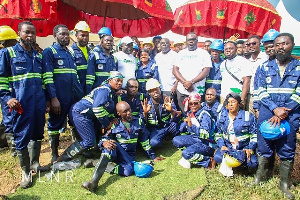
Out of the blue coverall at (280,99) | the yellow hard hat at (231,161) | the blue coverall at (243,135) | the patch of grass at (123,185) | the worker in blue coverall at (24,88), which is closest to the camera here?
the blue coverall at (280,99)

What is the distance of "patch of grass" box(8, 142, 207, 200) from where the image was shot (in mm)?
3350

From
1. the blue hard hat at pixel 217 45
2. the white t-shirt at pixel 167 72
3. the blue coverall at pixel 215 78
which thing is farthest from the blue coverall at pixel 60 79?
the blue hard hat at pixel 217 45

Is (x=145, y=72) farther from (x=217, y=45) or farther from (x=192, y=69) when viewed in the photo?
(x=217, y=45)

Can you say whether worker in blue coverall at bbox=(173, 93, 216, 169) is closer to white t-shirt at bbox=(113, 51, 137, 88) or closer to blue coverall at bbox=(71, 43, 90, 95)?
white t-shirt at bbox=(113, 51, 137, 88)

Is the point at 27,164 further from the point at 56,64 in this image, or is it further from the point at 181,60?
the point at 181,60

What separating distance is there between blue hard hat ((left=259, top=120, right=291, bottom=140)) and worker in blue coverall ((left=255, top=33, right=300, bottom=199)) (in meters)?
0.07

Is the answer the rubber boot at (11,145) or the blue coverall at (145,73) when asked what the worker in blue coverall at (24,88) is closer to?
the rubber boot at (11,145)

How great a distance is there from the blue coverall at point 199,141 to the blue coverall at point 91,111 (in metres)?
1.49

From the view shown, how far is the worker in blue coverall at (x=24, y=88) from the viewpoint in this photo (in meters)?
3.45

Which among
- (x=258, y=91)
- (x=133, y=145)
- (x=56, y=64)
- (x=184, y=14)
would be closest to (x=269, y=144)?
(x=258, y=91)

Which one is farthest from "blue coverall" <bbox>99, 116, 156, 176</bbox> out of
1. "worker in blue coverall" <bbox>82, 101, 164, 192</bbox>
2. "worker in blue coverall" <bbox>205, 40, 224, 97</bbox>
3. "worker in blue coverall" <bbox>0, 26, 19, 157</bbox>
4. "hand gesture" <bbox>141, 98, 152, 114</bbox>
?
"worker in blue coverall" <bbox>205, 40, 224, 97</bbox>

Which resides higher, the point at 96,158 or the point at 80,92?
the point at 80,92

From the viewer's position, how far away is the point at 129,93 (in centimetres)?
484

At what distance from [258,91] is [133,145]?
7.41ft
